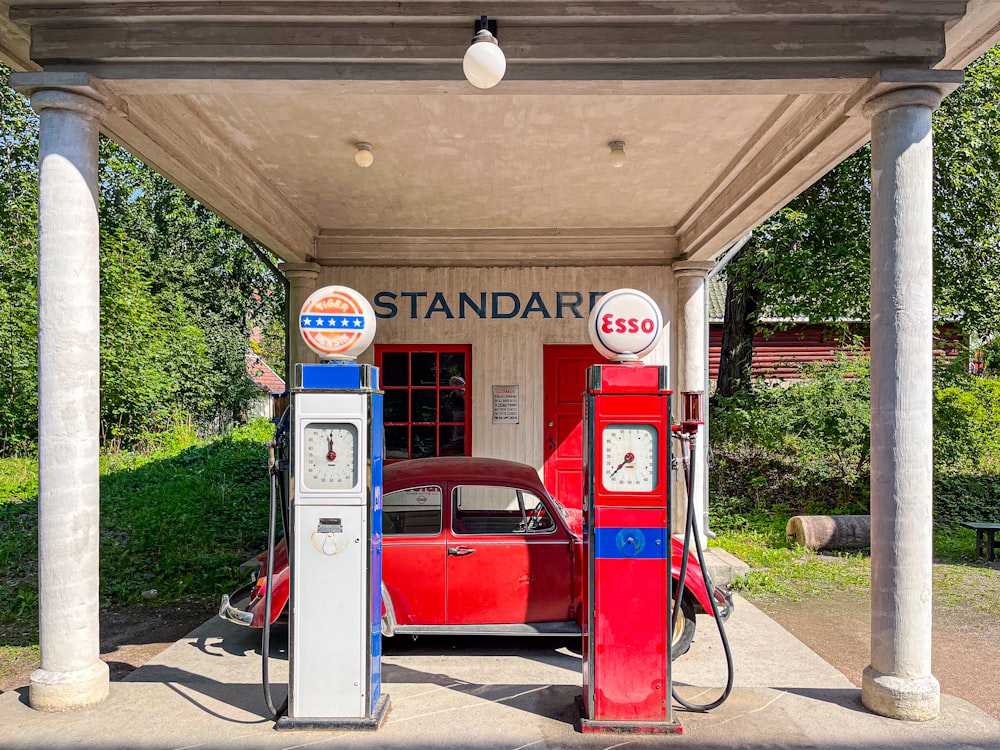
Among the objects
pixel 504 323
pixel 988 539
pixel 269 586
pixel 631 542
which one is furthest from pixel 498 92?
pixel 988 539

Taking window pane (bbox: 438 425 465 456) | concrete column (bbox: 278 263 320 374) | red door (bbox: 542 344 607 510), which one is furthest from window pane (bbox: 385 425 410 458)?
red door (bbox: 542 344 607 510)

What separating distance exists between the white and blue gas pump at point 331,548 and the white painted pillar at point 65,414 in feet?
4.18

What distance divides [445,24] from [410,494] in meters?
3.19

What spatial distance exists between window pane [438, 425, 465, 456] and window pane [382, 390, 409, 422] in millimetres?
486

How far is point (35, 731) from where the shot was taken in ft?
13.5

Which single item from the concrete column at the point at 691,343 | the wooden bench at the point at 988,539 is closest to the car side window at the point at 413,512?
the concrete column at the point at 691,343

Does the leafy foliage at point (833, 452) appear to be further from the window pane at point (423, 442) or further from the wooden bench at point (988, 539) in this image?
the window pane at point (423, 442)

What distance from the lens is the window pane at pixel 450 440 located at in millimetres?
9453

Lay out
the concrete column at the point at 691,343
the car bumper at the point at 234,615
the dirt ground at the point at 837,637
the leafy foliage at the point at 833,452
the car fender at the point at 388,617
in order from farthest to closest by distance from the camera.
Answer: the leafy foliage at the point at 833,452, the concrete column at the point at 691,343, the dirt ground at the point at 837,637, the car fender at the point at 388,617, the car bumper at the point at 234,615

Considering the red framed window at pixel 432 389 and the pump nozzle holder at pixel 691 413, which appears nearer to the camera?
the pump nozzle holder at pixel 691 413

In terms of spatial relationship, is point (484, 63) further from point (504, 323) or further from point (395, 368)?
point (395, 368)

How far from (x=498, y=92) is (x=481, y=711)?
360 cm

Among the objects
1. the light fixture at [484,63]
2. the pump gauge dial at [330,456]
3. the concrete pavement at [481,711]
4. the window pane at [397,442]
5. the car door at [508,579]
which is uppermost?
Result: the light fixture at [484,63]

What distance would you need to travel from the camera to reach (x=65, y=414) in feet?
14.5
